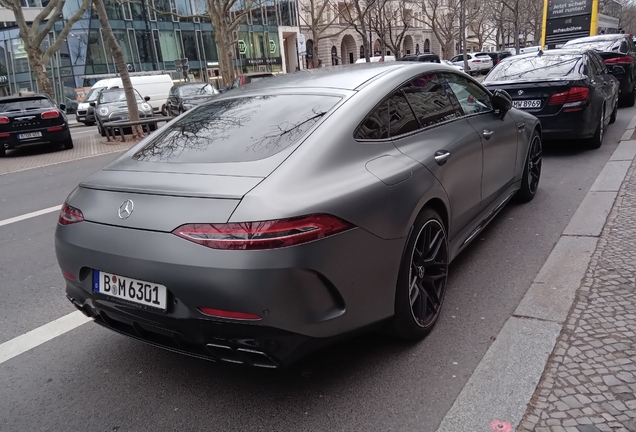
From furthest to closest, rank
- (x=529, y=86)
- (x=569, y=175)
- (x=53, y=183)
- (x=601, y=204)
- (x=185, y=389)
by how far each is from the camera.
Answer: (x=53, y=183) → (x=529, y=86) → (x=569, y=175) → (x=601, y=204) → (x=185, y=389)

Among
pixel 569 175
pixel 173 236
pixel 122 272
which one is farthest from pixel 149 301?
pixel 569 175

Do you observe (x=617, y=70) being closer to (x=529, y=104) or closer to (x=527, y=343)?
(x=529, y=104)

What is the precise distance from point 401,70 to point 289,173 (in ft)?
4.88

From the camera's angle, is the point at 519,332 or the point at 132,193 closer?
the point at 132,193

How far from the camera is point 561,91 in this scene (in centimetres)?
747

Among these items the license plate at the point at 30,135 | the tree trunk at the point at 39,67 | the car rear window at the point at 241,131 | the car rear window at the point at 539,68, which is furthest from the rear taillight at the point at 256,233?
the tree trunk at the point at 39,67

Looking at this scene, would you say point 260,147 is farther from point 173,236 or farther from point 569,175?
point 569,175

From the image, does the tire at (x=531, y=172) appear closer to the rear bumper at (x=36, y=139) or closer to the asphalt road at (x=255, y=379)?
the asphalt road at (x=255, y=379)

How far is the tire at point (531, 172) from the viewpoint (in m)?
5.52

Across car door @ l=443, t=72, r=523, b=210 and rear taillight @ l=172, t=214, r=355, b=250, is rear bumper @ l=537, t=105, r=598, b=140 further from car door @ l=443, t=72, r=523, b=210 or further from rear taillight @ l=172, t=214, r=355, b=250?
rear taillight @ l=172, t=214, r=355, b=250

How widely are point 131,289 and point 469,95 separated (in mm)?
3184

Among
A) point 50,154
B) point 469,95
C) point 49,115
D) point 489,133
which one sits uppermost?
point 469,95

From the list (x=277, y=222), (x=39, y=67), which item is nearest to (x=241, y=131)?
(x=277, y=222)

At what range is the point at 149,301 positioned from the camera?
2.48m
